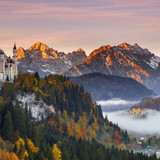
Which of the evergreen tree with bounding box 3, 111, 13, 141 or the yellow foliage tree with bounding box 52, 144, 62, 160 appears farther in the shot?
the yellow foliage tree with bounding box 52, 144, 62, 160

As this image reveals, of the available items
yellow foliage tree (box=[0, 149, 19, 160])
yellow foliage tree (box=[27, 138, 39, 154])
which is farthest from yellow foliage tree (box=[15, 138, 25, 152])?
yellow foliage tree (box=[0, 149, 19, 160])

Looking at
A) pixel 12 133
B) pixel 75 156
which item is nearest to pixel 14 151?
pixel 12 133

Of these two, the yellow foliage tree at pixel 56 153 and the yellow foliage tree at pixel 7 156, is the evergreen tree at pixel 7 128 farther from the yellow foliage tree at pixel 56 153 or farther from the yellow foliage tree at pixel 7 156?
the yellow foliage tree at pixel 7 156

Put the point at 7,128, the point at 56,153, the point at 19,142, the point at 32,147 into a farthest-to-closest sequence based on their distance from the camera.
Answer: the point at 56,153
the point at 7,128
the point at 32,147
the point at 19,142

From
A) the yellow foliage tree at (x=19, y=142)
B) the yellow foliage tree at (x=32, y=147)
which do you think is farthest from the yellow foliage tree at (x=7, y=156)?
the yellow foliage tree at (x=32, y=147)

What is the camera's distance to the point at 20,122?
19800 cm

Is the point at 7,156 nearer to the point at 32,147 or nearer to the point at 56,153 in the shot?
the point at 32,147

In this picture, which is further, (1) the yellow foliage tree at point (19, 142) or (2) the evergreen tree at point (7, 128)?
(2) the evergreen tree at point (7, 128)

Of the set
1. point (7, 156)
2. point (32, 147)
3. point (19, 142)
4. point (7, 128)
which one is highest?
point (7, 128)

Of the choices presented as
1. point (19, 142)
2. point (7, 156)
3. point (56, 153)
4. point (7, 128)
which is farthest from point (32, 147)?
point (7, 156)

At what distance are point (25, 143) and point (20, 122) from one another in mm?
19356

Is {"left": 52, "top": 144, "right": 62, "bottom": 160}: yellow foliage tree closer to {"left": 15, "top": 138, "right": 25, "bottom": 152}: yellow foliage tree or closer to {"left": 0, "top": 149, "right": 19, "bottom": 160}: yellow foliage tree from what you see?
{"left": 15, "top": 138, "right": 25, "bottom": 152}: yellow foliage tree

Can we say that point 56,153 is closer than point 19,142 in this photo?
No

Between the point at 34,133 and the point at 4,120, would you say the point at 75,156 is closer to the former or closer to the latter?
the point at 34,133
